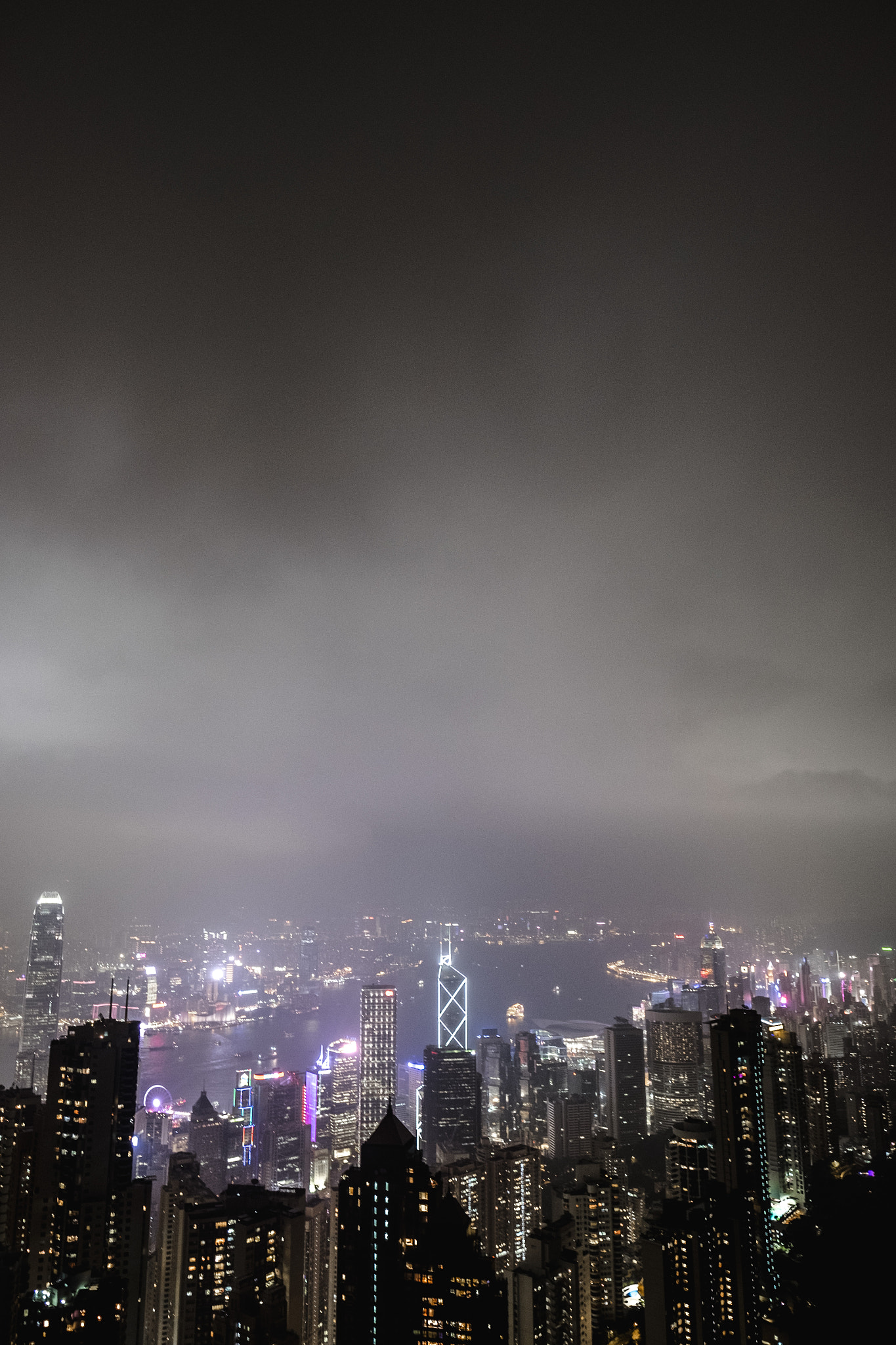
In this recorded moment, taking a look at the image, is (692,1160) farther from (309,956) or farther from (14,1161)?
(309,956)

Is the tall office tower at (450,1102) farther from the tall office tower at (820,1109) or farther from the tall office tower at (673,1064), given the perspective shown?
the tall office tower at (820,1109)

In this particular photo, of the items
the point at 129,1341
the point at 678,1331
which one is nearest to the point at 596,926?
the point at 678,1331

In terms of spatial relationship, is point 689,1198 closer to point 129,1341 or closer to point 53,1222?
point 129,1341

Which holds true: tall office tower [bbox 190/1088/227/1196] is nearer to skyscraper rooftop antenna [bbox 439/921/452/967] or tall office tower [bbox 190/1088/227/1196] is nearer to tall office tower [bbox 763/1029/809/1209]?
tall office tower [bbox 763/1029/809/1209]

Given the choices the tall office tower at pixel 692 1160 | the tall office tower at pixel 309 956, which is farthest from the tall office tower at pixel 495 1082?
the tall office tower at pixel 309 956

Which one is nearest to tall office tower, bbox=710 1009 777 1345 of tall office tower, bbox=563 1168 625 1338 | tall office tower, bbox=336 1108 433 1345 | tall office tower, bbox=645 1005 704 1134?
tall office tower, bbox=563 1168 625 1338

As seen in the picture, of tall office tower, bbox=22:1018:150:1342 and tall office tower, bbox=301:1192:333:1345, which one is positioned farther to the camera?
tall office tower, bbox=301:1192:333:1345

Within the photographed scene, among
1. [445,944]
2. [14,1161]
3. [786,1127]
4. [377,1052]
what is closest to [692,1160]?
[786,1127]
